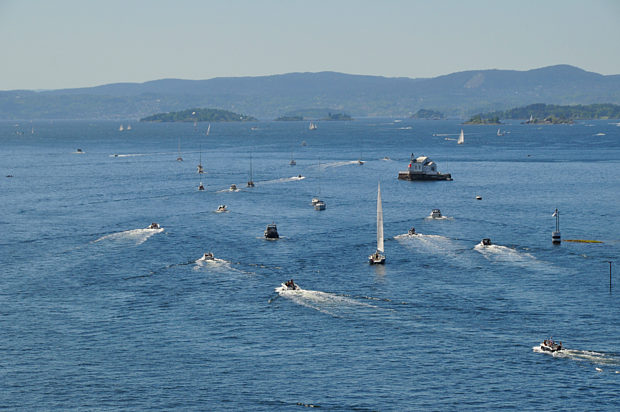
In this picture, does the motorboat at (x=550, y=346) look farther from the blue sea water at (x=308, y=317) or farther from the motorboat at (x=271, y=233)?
the motorboat at (x=271, y=233)

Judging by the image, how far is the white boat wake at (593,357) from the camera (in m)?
74.6

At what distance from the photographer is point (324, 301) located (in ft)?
317

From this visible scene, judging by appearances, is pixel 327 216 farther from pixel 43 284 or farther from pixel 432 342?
pixel 432 342

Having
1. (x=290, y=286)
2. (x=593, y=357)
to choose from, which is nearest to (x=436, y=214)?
(x=290, y=286)

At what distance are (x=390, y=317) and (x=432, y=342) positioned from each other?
955cm

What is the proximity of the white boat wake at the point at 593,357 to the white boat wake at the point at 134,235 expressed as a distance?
264ft

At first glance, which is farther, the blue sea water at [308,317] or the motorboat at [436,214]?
the motorboat at [436,214]

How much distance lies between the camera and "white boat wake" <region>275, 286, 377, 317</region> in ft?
307

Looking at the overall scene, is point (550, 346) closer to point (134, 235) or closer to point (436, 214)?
point (436, 214)

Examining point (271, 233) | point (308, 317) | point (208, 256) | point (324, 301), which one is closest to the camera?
point (308, 317)

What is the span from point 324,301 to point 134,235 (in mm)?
56077

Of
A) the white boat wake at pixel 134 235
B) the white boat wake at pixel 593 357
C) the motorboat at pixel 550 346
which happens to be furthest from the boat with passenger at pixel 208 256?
the motorboat at pixel 550 346

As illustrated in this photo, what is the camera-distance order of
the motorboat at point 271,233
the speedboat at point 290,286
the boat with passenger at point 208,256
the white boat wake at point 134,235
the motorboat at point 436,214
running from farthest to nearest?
the motorboat at point 436,214, the white boat wake at point 134,235, the motorboat at point 271,233, the boat with passenger at point 208,256, the speedboat at point 290,286

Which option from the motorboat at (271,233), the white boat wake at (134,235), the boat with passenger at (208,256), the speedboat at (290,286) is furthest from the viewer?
the white boat wake at (134,235)
